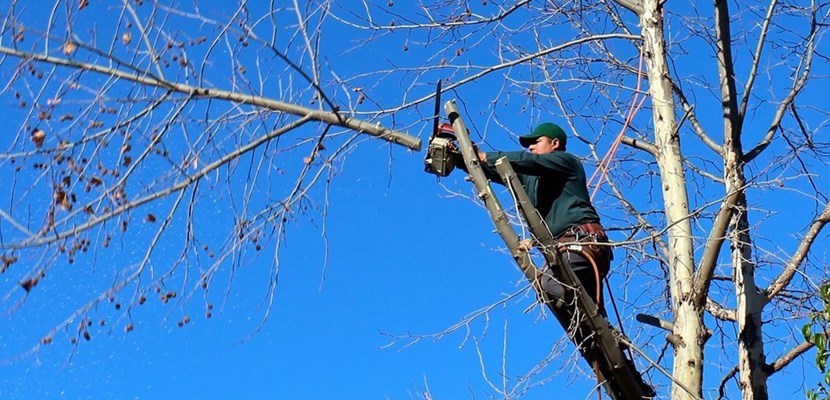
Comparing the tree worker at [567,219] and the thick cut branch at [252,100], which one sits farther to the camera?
the tree worker at [567,219]

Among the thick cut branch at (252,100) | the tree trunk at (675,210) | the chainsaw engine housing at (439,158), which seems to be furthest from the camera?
the tree trunk at (675,210)

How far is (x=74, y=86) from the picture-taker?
496 cm

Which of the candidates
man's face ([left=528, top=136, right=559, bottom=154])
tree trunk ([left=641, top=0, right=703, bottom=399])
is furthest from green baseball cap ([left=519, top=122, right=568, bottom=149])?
tree trunk ([left=641, top=0, right=703, bottom=399])

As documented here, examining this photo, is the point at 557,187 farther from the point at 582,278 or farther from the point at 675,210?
the point at 675,210

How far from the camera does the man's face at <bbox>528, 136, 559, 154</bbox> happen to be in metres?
6.76

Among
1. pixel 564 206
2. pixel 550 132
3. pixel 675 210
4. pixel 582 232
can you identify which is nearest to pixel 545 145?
pixel 550 132

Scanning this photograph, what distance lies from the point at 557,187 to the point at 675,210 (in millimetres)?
1016

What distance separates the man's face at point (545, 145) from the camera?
22.2 feet

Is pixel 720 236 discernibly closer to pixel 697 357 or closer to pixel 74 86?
pixel 697 357

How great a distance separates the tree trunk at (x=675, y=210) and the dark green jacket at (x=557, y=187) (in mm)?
534

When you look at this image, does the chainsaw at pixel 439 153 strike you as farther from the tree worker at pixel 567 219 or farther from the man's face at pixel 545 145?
the man's face at pixel 545 145

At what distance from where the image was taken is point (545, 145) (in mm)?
6781

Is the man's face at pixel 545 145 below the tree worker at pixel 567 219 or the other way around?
the other way around

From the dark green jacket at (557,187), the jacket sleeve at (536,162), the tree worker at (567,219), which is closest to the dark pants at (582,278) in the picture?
the tree worker at (567,219)
